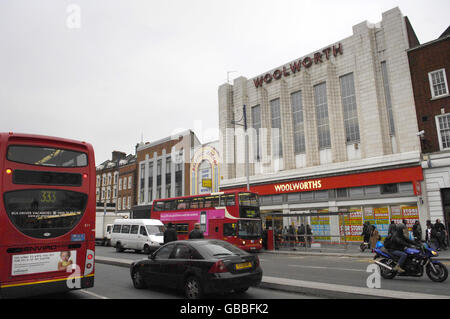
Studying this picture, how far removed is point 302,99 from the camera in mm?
28828

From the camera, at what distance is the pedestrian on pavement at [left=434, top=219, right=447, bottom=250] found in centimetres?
1880

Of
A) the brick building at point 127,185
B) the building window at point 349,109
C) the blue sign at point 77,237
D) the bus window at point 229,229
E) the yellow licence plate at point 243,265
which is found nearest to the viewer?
the yellow licence plate at point 243,265

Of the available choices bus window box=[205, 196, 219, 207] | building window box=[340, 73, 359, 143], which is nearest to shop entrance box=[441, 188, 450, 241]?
building window box=[340, 73, 359, 143]

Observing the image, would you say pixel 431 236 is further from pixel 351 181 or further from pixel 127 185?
pixel 127 185

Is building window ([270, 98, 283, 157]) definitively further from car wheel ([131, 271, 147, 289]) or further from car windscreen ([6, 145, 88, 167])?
car windscreen ([6, 145, 88, 167])

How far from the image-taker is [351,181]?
24703 mm

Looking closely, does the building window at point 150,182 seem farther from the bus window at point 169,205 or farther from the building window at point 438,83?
the building window at point 438,83

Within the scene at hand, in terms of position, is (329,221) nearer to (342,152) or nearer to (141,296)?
(342,152)

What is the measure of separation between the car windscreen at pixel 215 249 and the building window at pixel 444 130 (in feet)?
62.1

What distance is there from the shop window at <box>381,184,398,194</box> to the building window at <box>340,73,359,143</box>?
13.8 feet


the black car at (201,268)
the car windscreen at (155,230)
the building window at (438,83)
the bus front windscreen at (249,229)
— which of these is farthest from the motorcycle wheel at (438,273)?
the car windscreen at (155,230)

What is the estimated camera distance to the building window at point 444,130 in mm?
20812

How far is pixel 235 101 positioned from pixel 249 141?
4919 millimetres

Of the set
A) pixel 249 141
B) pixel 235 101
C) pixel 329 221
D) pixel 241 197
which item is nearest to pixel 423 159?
pixel 329 221
